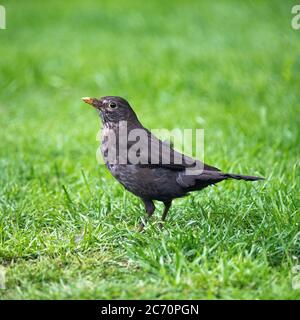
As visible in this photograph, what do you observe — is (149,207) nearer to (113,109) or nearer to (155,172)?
(155,172)

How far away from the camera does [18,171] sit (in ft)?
18.9

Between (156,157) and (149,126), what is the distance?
2813mm

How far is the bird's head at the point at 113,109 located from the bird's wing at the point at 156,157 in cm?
33

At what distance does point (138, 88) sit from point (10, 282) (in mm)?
5001

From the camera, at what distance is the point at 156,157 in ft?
14.2

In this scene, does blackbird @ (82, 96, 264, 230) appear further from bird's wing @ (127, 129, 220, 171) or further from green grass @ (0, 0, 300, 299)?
green grass @ (0, 0, 300, 299)

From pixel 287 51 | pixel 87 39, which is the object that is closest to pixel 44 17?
pixel 87 39

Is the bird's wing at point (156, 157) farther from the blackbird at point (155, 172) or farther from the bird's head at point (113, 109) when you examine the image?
the bird's head at point (113, 109)

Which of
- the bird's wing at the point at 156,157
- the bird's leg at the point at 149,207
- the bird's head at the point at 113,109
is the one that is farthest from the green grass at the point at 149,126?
the bird's head at the point at 113,109

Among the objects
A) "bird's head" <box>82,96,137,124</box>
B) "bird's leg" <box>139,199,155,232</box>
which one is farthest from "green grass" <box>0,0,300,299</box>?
"bird's head" <box>82,96,137,124</box>

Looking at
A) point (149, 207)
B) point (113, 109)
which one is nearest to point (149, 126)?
point (113, 109)

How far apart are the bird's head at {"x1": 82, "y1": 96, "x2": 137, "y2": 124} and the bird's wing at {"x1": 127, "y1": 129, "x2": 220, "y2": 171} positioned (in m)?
0.33

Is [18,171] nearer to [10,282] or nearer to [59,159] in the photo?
[59,159]

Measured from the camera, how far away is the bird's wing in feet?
14.1
